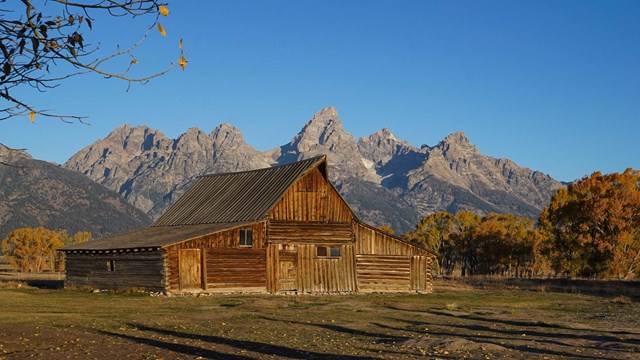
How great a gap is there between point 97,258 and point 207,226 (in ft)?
23.3

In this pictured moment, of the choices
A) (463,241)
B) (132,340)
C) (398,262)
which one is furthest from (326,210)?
(463,241)

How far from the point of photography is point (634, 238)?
73.5 m

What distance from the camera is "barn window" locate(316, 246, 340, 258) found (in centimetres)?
4869

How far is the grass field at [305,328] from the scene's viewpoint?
18922 millimetres

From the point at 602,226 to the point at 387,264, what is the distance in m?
32.3

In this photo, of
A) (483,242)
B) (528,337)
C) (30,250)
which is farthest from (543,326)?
(30,250)

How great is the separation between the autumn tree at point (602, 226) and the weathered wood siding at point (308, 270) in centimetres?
3268

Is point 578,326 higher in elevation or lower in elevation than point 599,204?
lower

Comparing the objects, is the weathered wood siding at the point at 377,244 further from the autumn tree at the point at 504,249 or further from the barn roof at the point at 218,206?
the autumn tree at the point at 504,249

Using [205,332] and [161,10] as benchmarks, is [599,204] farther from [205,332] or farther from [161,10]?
[161,10]

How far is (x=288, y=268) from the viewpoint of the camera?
4719 centimetres

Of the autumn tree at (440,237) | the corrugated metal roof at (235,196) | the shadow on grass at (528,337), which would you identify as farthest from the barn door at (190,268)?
the autumn tree at (440,237)

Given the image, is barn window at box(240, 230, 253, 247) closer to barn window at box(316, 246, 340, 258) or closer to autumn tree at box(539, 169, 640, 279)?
barn window at box(316, 246, 340, 258)

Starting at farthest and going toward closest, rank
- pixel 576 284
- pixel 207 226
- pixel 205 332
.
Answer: pixel 576 284, pixel 207 226, pixel 205 332
